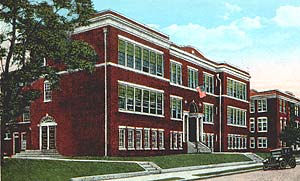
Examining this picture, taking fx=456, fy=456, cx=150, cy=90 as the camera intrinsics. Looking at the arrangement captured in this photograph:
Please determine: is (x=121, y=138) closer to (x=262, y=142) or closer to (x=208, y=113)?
(x=208, y=113)

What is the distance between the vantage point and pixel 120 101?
35188mm

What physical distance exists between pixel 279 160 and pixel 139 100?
1201 centimetres

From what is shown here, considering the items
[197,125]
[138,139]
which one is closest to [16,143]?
[138,139]

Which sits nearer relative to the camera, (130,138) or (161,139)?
(130,138)

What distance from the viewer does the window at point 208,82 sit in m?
52.8

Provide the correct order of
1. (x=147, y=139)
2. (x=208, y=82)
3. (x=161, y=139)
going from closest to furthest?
(x=147, y=139), (x=161, y=139), (x=208, y=82)

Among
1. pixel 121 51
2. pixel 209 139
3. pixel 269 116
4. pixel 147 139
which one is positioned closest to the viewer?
pixel 121 51

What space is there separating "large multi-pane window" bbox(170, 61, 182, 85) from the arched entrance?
12929 mm

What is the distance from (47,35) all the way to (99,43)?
9.80 m

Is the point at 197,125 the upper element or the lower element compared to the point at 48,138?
upper

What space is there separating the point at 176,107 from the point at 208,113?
29.2ft

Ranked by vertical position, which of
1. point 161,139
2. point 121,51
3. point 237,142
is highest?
point 121,51

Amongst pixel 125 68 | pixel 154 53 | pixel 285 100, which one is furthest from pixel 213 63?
pixel 285 100

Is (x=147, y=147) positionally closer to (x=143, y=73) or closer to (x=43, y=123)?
(x=143, y=73)
